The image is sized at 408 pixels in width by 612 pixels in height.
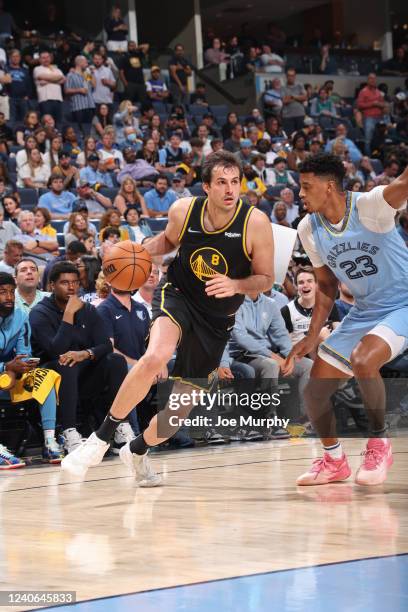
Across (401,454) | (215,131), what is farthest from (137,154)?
(401,454)

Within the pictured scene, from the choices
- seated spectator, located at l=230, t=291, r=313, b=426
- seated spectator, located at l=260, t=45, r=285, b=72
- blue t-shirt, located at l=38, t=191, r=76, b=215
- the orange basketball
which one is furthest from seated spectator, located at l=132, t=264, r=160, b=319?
seated spectator, located at l=260, t=45, r=285, b=72

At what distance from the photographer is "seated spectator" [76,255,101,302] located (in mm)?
8273

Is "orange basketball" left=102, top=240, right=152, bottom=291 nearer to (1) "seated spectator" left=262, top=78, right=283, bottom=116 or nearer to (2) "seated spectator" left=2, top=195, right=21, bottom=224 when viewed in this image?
(2) "seated spectator" left=2, top=195, right=21, bottom=224

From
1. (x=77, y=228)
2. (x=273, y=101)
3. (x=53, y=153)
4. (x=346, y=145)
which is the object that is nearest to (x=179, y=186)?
(x=53, y=153)

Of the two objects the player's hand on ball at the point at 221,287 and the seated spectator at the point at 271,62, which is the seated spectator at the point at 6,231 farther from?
the seated spectator at the point at 271,62

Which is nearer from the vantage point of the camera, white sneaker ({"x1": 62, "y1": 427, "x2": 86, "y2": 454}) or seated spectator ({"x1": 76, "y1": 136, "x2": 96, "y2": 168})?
white sneaker ({"x1": 62, "y1": 427, "x2": 86, "y2": 454})

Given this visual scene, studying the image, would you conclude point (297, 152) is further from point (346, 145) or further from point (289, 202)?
point (289, 202)

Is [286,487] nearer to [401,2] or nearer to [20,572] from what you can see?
[20,572]

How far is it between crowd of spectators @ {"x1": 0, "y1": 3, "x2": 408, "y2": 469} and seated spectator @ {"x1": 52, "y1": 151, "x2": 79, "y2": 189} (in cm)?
2

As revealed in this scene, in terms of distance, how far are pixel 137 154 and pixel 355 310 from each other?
31.5 feet

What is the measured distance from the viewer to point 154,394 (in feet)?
25.5

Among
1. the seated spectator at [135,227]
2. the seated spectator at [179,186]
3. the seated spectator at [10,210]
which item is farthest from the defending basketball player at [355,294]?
the seated spectator at [179,186]

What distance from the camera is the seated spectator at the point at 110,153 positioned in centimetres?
1361

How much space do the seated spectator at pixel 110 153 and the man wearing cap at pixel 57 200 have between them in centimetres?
160
